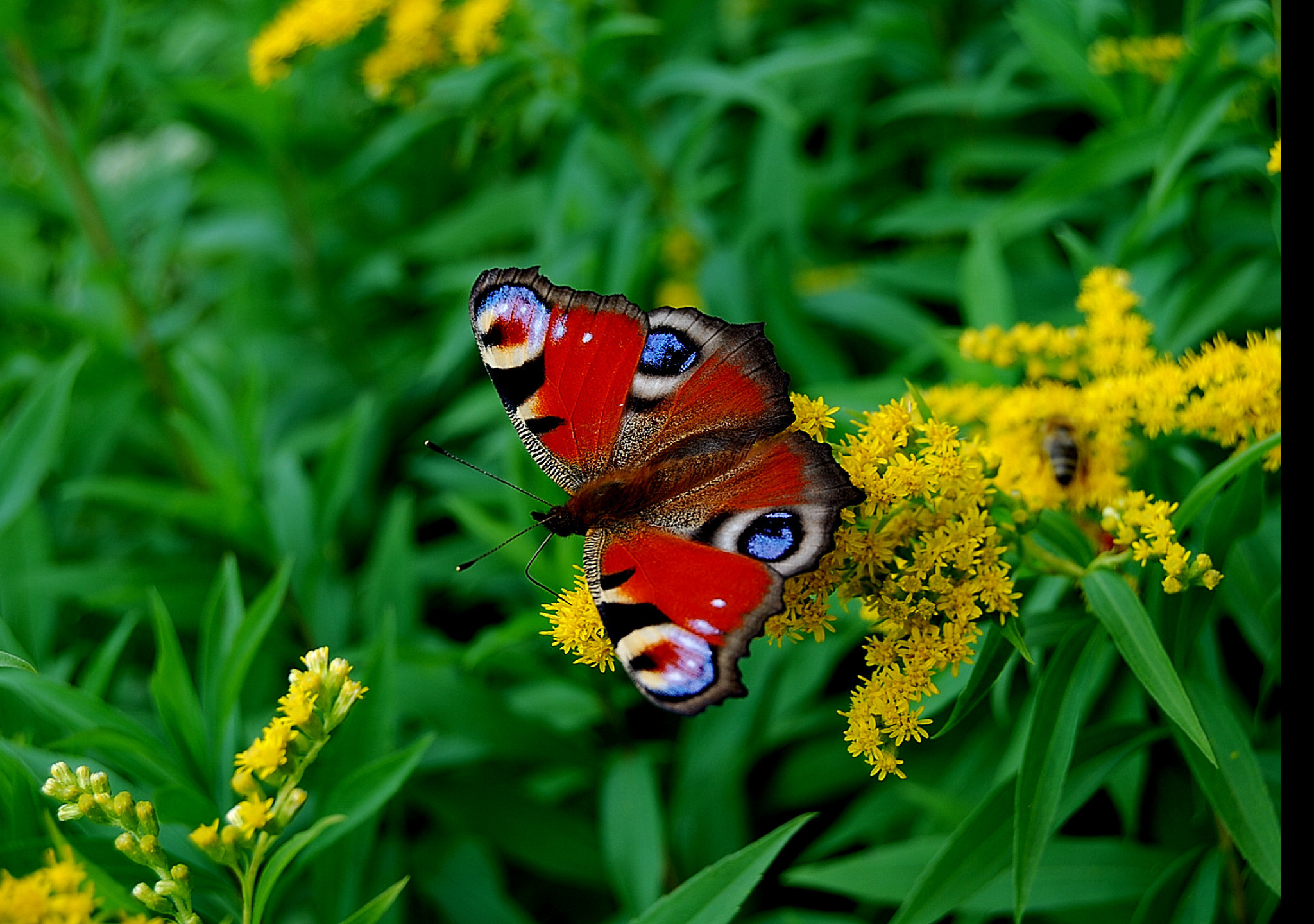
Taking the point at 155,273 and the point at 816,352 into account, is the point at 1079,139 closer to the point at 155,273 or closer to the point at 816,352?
the point at 816,352

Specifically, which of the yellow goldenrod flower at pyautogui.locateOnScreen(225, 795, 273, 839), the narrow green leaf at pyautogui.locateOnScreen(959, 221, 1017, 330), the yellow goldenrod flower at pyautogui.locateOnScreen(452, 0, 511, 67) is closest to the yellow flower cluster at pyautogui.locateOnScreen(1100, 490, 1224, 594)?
the narrow green leaf at pyautogui.locateOnScreen(959, 221, 1017, 330)

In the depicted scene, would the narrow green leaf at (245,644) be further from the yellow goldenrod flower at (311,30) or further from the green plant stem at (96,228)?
the yellow goldenrod flower at (311,30)

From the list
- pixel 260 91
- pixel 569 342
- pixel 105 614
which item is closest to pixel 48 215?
pixel 260 91

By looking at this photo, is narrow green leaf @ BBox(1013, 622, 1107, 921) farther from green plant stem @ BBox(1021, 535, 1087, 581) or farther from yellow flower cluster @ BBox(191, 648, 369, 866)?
yellow flower cluster @ BBox(191, 648, 369, 866)

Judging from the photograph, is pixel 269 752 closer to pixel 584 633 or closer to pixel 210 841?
pixel 210 841

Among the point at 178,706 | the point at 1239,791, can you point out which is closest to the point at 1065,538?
the point at 1239,791

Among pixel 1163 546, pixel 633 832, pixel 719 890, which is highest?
pixel 1163 546

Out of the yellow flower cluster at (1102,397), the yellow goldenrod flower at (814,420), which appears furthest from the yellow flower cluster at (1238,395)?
the yellow goldenrod flower at (814,420)
